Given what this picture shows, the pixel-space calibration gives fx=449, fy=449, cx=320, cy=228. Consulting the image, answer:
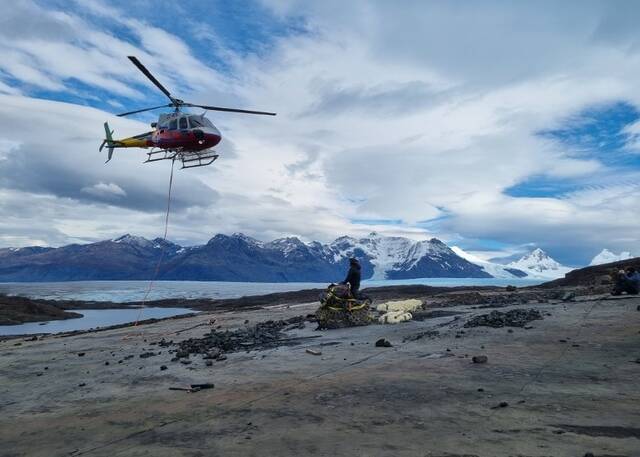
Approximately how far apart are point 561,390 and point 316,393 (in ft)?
14.0

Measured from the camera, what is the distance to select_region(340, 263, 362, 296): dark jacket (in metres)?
19.3

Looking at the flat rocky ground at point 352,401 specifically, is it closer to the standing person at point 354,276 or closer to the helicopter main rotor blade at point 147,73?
the standing person at point 354,276

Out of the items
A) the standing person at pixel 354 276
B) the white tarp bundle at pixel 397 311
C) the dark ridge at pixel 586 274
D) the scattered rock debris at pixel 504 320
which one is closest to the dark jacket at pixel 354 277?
the standing person at pixel 354 276

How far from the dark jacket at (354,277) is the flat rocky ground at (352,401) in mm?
5445

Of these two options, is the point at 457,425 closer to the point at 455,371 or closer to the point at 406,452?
the point at 406,452

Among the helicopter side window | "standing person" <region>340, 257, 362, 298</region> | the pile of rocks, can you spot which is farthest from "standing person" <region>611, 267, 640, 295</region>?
the helicopter side window

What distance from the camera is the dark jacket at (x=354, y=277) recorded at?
63.4ft

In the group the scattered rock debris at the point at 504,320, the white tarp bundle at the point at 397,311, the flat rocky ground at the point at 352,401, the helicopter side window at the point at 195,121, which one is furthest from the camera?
the helicopter side window at the point at 195,121

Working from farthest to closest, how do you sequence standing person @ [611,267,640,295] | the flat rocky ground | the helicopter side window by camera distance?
1. the helicopter side window
2. standing person @ [611,267,640,295]
3. the flat rocky ground

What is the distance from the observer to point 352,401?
25.3 feet

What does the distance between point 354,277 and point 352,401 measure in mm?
12046

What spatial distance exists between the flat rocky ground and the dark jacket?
17.9ft

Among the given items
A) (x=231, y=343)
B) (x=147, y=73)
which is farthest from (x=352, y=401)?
(x=147, y=73)

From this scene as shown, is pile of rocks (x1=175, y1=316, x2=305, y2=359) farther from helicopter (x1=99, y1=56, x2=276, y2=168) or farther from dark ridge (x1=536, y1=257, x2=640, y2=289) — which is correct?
dark ridge (x1=536, y1=257, x2=640, y2=289)
